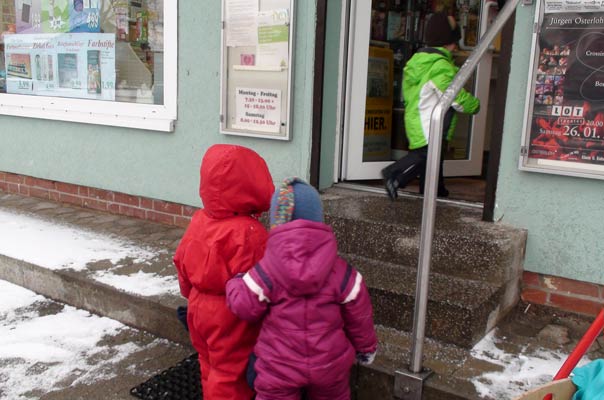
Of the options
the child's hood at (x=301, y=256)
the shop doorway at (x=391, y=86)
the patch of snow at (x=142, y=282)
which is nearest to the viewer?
the child's hood at (x=301, y=256)

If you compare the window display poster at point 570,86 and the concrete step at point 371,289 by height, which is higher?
the window display poster at point 570,86

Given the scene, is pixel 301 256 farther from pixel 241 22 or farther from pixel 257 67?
pixel 241 22

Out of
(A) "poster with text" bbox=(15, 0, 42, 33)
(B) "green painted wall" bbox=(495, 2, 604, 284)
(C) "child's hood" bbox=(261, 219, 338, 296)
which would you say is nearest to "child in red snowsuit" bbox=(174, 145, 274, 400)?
(C) "child's hood" bbox=(261, 219, 338, 296)

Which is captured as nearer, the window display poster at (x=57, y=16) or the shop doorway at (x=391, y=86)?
the shop doorway at (x=391, y=86)

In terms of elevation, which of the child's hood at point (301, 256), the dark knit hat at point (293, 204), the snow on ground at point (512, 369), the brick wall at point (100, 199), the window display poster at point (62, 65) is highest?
the window display poster at point (62, 65)

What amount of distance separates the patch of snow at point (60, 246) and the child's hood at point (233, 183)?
2.07 m

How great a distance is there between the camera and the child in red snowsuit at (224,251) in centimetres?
244

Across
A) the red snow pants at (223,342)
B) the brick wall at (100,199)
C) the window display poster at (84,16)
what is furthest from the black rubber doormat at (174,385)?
the window display poster at (84,16)

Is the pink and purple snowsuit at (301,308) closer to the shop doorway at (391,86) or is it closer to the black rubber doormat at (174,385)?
the black rubber doormat at (174,385)

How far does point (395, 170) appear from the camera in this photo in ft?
14.0

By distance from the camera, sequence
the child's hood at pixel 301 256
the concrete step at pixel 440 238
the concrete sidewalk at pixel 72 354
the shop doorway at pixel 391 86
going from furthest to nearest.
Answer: the shop doorway at pixel 391 86
the concrete step at pixel 440 238
the concrete sidewalk at pixel 72 354
the child's hood at pixel 301 256

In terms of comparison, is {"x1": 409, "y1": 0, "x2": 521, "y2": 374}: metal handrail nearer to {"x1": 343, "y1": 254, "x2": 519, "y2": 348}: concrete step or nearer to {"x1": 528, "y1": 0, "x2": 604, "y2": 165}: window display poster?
{"x1": 343, "y1": 254, "x2": 519, "y2": 348}: concrete step

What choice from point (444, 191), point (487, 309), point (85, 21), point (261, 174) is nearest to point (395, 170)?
point (444, 191)

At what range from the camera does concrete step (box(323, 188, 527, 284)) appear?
3.33 meters
